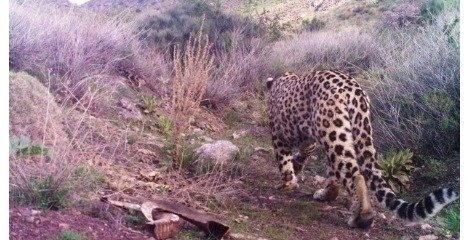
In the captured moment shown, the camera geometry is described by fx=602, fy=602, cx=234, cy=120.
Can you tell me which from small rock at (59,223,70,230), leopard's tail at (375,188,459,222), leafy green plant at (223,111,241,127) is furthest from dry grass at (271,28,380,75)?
small rock at (59,223,70,230)

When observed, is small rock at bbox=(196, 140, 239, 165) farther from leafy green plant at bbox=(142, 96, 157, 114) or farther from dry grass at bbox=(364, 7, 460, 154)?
dry grass at bbox=(364, 7, 460, 154)

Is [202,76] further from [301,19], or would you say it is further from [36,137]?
[36,137]

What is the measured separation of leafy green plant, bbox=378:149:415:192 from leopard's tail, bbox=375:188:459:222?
0.51 meters

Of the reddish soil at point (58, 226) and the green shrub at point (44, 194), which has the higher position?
the green shrub at point (44, 194)

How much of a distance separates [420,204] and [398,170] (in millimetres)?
838

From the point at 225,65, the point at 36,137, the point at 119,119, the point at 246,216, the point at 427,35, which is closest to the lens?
the point at 36,137

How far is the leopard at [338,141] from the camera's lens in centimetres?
295

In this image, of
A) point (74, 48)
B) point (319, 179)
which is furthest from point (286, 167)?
point (74, 48)

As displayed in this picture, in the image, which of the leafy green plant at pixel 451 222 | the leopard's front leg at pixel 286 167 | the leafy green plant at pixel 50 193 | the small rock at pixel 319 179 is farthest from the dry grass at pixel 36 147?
the leafy green plant at pixel 451 222

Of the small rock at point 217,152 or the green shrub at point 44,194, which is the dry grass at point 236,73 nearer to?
the small rock at point 217,152

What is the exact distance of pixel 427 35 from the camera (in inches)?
157

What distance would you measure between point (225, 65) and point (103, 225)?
210 centimetres

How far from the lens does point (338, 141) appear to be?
10.4 ft

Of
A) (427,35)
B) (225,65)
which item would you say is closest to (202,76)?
(225,65)
